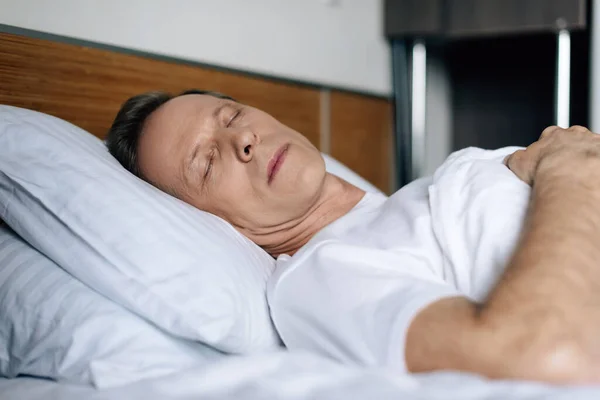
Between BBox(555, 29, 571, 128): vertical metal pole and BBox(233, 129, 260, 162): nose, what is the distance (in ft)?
4.29

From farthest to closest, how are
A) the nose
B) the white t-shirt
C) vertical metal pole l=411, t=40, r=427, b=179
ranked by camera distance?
1. vertical metal pole l=411, t=40, r=427, b=179
2. the nose
3. the white t-shirt

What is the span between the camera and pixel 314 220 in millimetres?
1237

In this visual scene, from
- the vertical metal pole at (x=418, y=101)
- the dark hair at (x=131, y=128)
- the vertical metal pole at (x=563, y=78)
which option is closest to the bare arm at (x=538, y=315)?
the dark hair at (x=131, y=128)

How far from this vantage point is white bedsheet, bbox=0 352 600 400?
65 centimetres

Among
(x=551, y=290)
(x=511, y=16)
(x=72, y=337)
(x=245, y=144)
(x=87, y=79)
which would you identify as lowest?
(x=72, y=337)

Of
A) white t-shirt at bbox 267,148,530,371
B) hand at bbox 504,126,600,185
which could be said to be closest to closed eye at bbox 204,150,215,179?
white t-shirt at bbox 267,148,530,371

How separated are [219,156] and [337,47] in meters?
1.07

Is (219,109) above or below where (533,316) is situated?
above

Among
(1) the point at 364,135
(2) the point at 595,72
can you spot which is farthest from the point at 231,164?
(2) the point at 595,72

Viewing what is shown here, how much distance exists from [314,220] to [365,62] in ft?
3.75

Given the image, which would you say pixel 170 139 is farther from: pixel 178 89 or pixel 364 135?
pixel 364 135

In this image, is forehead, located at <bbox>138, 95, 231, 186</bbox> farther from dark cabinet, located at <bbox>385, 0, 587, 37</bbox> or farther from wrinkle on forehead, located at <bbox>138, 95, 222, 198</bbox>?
dark cabinet, located at <bbox>385, 0, 587, 37</bbox>

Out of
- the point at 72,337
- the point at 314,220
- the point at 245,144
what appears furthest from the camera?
the point at 314,220

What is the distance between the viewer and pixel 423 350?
750 mm
